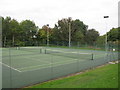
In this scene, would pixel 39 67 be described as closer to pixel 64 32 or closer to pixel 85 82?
pixel 85 82

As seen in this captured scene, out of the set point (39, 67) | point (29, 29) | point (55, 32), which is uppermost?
point (29, 29)

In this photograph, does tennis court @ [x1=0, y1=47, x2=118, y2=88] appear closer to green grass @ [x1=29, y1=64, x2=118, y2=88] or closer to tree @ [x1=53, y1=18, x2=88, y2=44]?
green grass @ [x1=29, y1=64, x2=118, y2=88]

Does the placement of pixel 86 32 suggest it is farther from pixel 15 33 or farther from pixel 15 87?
pixel 15 87

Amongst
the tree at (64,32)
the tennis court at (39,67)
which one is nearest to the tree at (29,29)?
the tree at (64,32)

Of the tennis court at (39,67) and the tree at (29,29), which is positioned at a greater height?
the tree at (29,29)

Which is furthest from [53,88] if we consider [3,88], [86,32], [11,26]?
[86,32]

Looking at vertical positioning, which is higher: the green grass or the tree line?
the tree line

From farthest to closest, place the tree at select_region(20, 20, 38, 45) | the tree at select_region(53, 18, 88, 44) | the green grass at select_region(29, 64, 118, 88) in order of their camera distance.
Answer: the tree at select_region(53, 18, 88, 44) < the tree at select_region(20, 20, 38, 45) < the green grass at select_region(29, 64, 118, 88)

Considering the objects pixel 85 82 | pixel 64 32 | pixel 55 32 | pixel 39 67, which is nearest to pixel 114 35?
pixel 64 32

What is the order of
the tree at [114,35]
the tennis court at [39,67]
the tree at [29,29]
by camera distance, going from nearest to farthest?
the tennis court at [39,67] < the tree at [114,35] < the tree at [29,29]

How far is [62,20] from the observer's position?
159ft

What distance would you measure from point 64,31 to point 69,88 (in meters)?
40.8

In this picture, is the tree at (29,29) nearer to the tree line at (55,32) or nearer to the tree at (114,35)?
the tree line at (55,32)

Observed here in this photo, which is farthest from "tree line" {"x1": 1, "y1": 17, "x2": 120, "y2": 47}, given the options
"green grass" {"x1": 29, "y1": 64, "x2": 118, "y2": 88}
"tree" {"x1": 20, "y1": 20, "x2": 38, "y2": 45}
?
"green grass" {"x1": 29, "y1": 64, "x2": 118, "y2": 88}
